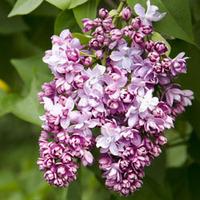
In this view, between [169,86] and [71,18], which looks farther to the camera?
[71,18]

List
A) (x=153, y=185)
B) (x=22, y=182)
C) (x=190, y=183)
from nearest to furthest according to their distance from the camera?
Result: (x=153, y=185) → (x=190, y=183) → (x=22, y=182)

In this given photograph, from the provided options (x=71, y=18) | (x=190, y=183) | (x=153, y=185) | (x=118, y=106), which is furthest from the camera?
(x=190, y=183)

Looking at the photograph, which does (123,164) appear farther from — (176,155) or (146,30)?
(176,155)

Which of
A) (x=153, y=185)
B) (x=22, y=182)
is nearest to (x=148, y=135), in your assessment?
(x=153, y=185)

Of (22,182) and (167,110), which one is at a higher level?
(167,110)

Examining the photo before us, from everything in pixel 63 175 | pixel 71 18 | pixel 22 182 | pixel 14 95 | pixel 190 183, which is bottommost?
pixel 22 182

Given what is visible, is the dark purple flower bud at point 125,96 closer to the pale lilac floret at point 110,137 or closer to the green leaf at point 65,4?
the pale lilac floret at point 110,137

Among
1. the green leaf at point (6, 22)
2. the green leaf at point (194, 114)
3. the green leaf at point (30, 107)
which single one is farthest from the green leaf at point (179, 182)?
the green leaf at point (6, 22)

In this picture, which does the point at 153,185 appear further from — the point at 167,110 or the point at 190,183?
the point at 167,110
